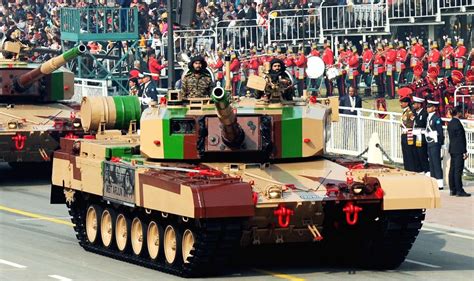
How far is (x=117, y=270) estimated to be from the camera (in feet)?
67.8

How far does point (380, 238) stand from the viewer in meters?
19.9

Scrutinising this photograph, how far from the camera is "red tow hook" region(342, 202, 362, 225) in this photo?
19.4 metres

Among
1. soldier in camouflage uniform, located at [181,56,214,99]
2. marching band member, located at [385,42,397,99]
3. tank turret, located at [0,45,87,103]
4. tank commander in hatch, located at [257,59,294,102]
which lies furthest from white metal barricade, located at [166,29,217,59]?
tank commander in hatch, located at [257,59,294,102]

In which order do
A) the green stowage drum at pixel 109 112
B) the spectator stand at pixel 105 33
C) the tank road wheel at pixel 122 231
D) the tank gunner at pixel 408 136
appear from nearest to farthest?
the tank road wheel at pixel 122 231 < the green stowage drum at pixel 109 112 < the tank gunner at pixel 408 136 < the spectator stand at pixel 105 33

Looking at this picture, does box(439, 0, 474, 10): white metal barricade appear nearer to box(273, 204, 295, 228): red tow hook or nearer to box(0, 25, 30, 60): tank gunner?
box(0, 25, 30, 60): tank gunner

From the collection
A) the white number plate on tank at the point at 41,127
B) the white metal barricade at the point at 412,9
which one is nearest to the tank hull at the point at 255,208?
the white number plate on tank at the point at 41,127

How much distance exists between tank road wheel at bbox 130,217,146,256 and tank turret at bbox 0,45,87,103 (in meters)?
10.6

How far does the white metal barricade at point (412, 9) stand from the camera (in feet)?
153

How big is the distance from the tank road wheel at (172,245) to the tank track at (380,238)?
2059mm

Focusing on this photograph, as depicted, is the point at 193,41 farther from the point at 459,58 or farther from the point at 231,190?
the point at 231,190

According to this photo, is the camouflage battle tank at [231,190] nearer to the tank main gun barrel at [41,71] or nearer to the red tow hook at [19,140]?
the red tow hook at [19,140]

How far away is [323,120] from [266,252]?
2.18m

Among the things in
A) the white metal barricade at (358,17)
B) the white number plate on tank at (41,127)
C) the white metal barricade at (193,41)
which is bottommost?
the white number plate on tank at (41,127)

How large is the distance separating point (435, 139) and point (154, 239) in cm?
997
